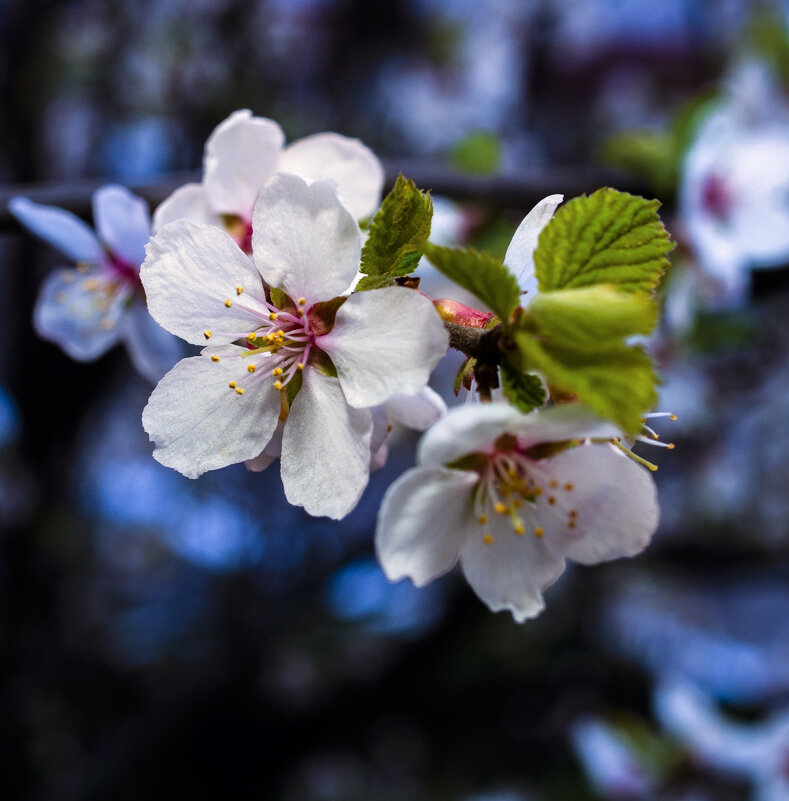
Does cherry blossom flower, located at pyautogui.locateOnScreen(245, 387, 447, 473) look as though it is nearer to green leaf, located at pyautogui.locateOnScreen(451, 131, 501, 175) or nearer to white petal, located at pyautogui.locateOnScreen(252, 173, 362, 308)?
white petal, located at pyautogui.locateOnScreen(252, 173, 362, 308)

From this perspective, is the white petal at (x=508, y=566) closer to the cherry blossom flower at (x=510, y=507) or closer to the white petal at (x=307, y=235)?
the cherry blossom flower at (x=510, y=507)

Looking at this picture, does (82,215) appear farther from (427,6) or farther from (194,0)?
(427,6)

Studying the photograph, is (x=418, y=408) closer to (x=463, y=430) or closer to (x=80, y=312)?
(x=463, y=430)

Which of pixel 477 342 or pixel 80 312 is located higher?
pixel 477 342

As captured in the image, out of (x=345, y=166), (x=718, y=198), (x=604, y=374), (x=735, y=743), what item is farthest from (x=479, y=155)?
(x=735, y=743)

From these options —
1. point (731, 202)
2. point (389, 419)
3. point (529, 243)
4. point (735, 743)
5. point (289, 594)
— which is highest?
point (529, 243)

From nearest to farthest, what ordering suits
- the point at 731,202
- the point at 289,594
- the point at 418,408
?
1. the point at 418,408
2. the point at 731,202
3. the point at 289,594

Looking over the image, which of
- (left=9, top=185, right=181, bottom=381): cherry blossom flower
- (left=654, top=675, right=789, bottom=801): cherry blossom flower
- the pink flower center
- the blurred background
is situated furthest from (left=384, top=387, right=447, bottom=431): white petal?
(left=654, top=675, right=789, bottom=801): cherry blossom flower
